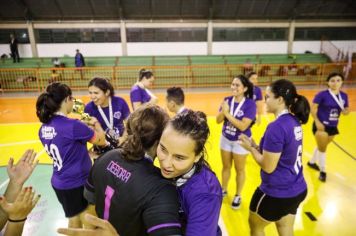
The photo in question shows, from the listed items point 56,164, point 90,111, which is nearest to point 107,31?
point 90,111

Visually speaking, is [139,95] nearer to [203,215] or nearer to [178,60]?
[203,215]

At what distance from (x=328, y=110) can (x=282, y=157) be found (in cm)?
305

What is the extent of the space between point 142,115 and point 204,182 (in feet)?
1.83

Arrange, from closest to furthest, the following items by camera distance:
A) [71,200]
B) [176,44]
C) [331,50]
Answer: [71,200] < [176,44] < [331,50]

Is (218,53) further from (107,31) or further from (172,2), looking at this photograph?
(107,31)

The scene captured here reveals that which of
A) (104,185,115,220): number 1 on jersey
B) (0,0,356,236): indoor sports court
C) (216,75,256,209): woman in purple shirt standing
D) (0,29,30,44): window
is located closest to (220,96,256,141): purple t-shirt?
(216,75,256,209): woman in purple shirt standing

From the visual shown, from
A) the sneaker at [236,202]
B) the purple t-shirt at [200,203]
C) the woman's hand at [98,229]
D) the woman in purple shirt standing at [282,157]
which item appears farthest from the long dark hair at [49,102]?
the sneaker at [236,202]

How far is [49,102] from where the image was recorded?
104 inches

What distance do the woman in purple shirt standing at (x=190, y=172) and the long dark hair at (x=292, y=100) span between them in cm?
146

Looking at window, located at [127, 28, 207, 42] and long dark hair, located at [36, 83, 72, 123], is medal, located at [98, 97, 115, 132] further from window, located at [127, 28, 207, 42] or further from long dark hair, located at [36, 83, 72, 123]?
window, located at [127, 28, 207, 42]

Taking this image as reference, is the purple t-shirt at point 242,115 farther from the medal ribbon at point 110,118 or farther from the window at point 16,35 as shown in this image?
the window at point 16,35

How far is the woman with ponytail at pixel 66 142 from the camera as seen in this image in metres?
2.63

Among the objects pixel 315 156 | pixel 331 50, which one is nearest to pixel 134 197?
pixel 315 156

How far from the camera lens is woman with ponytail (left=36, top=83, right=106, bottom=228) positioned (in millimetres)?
2628
